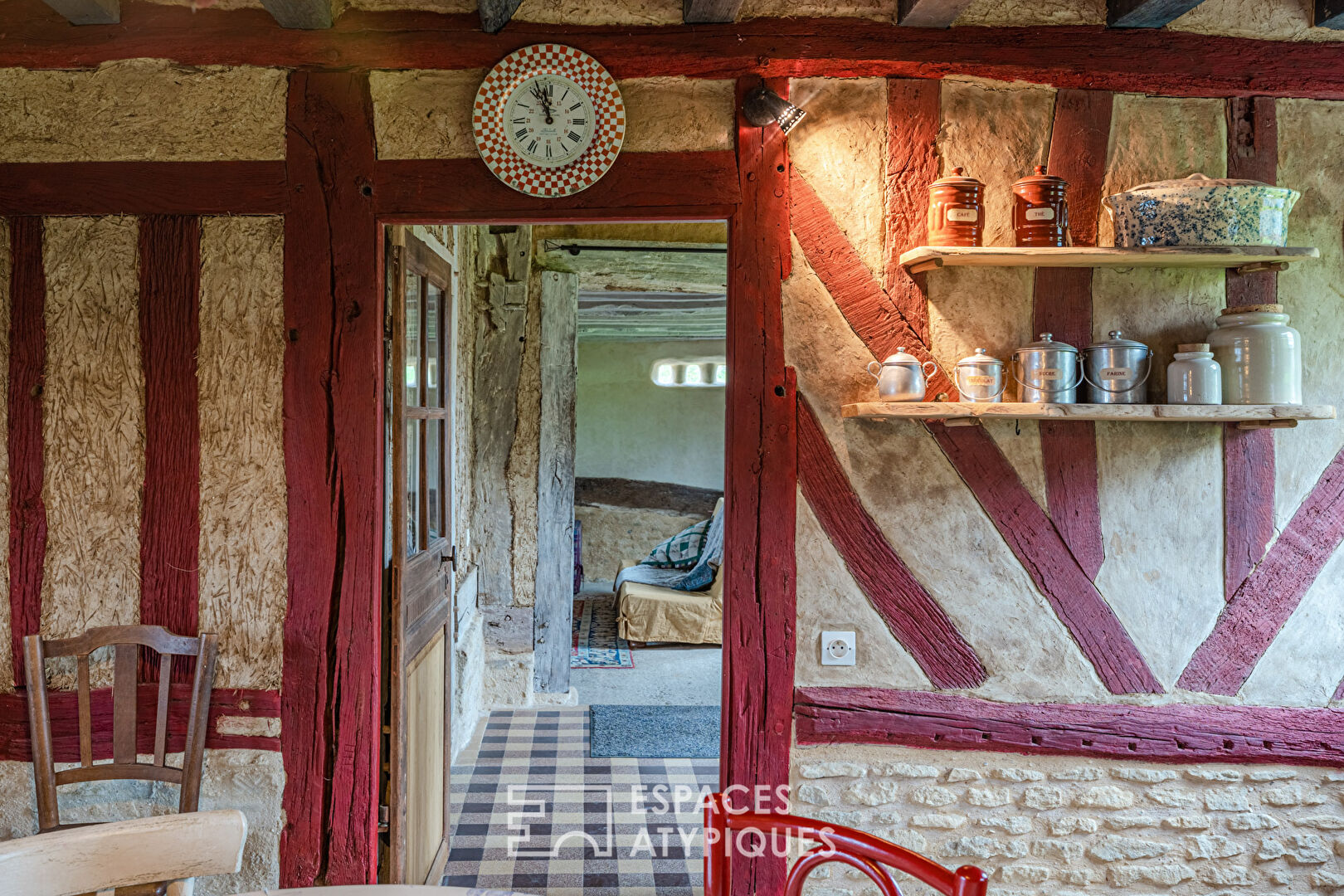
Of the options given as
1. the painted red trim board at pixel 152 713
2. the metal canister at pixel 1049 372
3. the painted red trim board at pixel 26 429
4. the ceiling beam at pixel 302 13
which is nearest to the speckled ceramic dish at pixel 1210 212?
the metal canister at pixel 1049 372

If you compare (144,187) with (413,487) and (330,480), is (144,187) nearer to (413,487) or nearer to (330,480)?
(330,480)

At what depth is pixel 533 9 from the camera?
2379 mm

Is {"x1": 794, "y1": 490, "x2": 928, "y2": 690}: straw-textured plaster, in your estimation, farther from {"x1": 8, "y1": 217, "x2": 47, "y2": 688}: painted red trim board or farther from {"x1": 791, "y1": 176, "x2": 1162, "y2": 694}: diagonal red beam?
{"x1": 8, "y1": 217, "x2": 47, "y2": 688}: painted red trim board

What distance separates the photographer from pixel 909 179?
2.40 meters

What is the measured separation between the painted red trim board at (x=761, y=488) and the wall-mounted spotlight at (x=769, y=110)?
0.05 m

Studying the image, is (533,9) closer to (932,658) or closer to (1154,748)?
(932,658)

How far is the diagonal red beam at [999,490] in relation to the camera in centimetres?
240

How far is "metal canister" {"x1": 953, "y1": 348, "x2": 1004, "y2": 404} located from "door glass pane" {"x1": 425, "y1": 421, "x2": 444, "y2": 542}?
1772 mm

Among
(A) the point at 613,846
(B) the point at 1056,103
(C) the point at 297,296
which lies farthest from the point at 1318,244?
(A) the point at 613,846

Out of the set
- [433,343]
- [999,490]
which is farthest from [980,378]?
[433,343]

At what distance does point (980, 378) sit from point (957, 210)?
444mm

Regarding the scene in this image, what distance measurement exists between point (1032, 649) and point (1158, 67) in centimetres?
164

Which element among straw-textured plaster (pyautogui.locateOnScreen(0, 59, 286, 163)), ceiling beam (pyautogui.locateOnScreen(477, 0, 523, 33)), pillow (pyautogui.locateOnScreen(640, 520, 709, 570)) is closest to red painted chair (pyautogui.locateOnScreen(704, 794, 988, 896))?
ceiling beam (pyautogui.locateOnScreen(477, 0, 523, 33))

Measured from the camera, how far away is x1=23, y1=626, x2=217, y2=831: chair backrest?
2.27 metres
